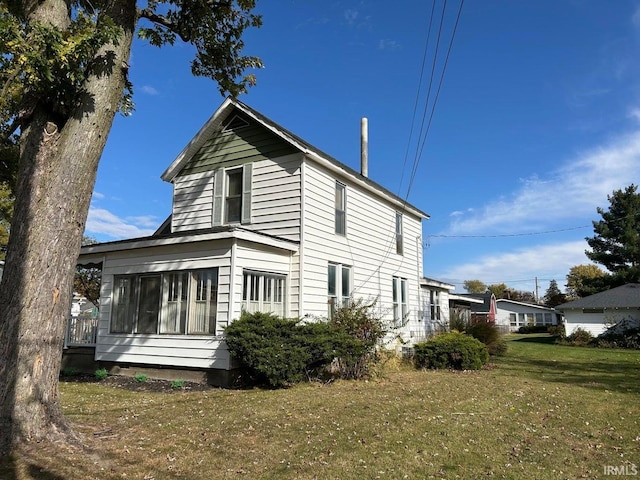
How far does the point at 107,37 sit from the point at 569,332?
3306 cm

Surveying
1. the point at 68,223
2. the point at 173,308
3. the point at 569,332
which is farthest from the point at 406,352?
the point at 569,332

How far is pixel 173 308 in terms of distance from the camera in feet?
38.1

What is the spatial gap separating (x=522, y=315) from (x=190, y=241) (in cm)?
5525

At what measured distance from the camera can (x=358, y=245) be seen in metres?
15.7

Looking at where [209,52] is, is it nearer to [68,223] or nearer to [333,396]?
[68,223]

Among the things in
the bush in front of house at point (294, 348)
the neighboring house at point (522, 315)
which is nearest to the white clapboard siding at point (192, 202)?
the bush in front of house at point (294, 348)

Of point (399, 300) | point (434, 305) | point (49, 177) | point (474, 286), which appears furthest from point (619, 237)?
point (474, 286)

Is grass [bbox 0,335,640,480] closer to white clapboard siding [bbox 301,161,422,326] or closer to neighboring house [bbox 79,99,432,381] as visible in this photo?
neighboring house [bbox 79,99,432,381]

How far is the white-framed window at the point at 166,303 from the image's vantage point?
439 inches

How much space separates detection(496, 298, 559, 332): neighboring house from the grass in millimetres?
49995

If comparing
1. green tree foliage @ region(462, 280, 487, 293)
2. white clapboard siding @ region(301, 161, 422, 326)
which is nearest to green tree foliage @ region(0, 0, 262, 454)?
white clapboard siding @ region(301, 161, 422, 326)

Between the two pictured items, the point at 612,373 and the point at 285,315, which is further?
the point at 612,373

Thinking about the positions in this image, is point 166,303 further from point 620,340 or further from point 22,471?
point 620,340

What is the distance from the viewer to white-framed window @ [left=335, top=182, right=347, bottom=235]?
1482 centimetres
